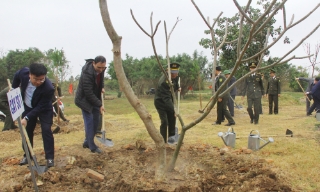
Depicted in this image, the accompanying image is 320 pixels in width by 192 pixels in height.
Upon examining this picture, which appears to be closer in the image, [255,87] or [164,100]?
[164,100]

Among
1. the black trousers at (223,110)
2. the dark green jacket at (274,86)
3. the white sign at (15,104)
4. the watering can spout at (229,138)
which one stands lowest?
the watering can spout at (229,138)

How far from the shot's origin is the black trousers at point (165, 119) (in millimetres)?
4977

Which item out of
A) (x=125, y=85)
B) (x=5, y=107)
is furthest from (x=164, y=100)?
(x=5, y=107)

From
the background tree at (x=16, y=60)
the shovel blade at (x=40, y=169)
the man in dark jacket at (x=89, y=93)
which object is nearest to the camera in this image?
the shovel blade at (x=40, y=169)

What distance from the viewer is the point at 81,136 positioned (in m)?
6.50

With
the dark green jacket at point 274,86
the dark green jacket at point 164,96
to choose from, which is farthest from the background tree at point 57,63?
the dark green jacket at point 274,86

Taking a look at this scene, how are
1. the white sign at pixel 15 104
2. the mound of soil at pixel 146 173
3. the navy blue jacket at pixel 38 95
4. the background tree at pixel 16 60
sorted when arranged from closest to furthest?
the white sign at pixel 15 104 < the mound of soil at pixel 146 173 < the navy blue jacket at pixel 38 95 < the background tree at pixel 16 60

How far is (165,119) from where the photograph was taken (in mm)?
4977

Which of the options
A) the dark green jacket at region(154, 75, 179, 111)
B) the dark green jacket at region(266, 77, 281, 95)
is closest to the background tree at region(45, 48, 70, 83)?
the dark green jacket at region(154, 75, 179, 111)

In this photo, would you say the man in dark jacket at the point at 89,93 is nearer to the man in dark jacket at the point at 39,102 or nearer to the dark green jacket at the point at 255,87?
the man in dark jacket at the point at 39,102

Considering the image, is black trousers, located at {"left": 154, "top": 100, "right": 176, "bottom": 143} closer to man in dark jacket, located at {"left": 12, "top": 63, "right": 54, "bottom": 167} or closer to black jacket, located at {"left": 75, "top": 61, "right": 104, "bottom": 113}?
black jacket, located at {"left": 75, "top": 61, "right": 104, "bottom": 113}

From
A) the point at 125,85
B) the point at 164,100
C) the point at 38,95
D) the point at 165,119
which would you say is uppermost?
the point at 125,85

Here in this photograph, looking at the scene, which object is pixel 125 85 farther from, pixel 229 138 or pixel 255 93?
pixel 255 93

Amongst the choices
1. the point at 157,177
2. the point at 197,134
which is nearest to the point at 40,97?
the point at 157,177
